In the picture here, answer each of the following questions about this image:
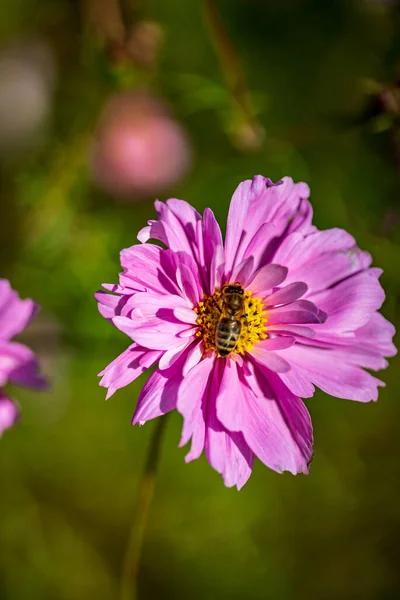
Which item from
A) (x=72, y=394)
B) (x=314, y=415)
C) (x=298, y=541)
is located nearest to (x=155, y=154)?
(x=72, y=394)

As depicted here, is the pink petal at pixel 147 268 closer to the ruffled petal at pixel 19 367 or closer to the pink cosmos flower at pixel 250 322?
the pink cosmos flower at pixel 250 322

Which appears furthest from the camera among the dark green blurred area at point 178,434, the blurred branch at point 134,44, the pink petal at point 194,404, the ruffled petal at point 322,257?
the dark green blurred area at point 178,434

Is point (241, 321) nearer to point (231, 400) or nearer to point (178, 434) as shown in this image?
point (231, 400)

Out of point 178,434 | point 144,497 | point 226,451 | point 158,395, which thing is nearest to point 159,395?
point 158,395

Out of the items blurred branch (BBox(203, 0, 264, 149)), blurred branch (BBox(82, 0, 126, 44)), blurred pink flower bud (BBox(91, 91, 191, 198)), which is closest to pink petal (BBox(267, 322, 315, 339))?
blurred branch (BBox(203, 0, 264, 149))

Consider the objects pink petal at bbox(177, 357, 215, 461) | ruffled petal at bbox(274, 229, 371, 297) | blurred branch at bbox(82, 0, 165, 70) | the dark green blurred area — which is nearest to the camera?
pink petal at bbox(177, 357, 215, 461)

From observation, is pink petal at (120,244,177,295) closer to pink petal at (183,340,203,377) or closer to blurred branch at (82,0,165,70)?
pink petal at (183,340,203,377)

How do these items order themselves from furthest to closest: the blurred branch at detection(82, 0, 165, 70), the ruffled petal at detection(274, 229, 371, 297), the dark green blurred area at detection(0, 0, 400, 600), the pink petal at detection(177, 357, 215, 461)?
the dark green blurred area at detection(0, 0, 400, 600)
the blurred branch at detection(82, 0, 165, 70)
the ruffled petal at detection(274, 229, 371, 297)
the pink petal at detection(177, 357, 215, 461)

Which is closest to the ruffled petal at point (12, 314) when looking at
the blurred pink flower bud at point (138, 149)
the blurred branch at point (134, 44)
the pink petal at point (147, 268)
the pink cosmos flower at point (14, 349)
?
the pink cosmos flower at point (14, 349)
